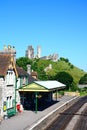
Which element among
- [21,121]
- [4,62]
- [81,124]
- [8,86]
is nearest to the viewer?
[81,124]

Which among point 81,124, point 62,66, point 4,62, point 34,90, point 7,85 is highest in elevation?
point 62,66

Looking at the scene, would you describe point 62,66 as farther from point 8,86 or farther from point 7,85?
point 7,85

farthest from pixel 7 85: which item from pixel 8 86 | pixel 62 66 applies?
pixel 62 66

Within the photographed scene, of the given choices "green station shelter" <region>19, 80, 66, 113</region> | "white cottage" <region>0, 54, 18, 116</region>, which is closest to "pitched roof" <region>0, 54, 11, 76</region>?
"white cottage" <region>0, 54, 18, 116</region>

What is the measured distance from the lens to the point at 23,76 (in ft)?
146

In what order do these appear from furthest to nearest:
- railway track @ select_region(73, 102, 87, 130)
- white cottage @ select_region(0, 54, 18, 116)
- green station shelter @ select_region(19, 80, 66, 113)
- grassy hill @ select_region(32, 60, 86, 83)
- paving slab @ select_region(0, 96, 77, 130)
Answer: grassy hill @ select_region(32, 60, 86, 83)
green station shelter @ select_region(19, 80, 66, 113)
white cottage @ select_region(0, 54, 18, 116)
railway track @ select_region(73, 102, 87, 130)
paving slab @ select_region(0, 96, 77, 130)

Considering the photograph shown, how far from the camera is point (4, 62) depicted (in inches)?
1470

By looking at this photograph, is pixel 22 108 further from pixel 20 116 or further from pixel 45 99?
pixel 45 99

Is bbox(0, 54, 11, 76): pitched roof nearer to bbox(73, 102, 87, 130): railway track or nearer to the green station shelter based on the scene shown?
the green station shelter

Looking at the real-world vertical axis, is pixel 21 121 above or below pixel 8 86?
below

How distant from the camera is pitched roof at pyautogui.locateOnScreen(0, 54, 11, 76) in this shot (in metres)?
35.8

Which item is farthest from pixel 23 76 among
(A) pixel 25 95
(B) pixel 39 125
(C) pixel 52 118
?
(B) pixel 39 125

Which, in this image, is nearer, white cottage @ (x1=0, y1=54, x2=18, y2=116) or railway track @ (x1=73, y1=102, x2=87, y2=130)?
railway track @ (x1=73, y1=102, x2=87, y2=130)

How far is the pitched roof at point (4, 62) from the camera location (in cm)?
3575
